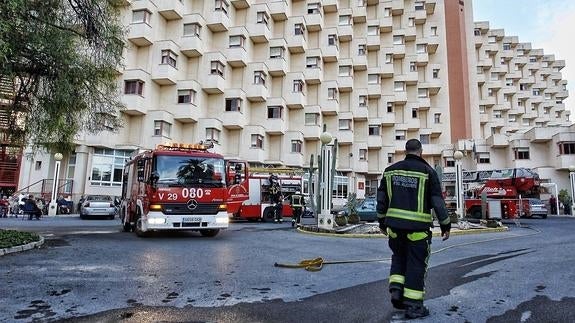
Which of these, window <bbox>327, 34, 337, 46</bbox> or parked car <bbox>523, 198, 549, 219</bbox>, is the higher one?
window <bbox>327, 34, 337, 46</bbox>

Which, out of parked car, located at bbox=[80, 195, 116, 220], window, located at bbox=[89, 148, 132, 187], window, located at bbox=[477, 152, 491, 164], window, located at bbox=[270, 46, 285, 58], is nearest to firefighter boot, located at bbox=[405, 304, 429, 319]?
parked car, located at bbox=[80, 195, 116, 220]

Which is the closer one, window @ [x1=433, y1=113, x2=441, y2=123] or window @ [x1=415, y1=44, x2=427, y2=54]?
window @ [x1=433, y1=113, x2=441, y2=123]

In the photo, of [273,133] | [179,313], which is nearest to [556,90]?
[273,133]

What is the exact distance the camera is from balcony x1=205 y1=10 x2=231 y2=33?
3791 cm

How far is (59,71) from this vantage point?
32.2ft

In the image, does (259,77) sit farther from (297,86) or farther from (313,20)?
(313,20)

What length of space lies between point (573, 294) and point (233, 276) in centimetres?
484

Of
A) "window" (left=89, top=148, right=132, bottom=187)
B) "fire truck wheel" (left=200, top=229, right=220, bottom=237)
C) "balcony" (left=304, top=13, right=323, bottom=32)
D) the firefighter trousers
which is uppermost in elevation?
"balcony" (left=304, top=13, right=323, bottom=32)

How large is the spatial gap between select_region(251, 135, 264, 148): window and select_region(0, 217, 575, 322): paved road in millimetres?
28889

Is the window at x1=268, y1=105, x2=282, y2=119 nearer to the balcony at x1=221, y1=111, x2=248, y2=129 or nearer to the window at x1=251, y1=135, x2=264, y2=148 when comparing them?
the window at x1=251, y1=135, x2=264, y2=148

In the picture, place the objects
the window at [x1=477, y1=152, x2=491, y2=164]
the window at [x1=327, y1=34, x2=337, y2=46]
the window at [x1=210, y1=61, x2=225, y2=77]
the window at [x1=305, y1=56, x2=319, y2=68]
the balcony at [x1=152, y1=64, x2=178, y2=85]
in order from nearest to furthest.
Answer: the balcony at [x1=152, y1=64, x2=178, y2=85]
the window at [x1=210, y1=61, x2=225, y2=77]
the window at [x1=305, y1=56, x2=319, y2=68]
the window at [x1=327, y1=34, x2=337, y2=46]
the window at [x1=477, y1=152, x2=491, y2=164]

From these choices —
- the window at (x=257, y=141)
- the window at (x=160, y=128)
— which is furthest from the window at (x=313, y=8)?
the window at (x=160, y=128)

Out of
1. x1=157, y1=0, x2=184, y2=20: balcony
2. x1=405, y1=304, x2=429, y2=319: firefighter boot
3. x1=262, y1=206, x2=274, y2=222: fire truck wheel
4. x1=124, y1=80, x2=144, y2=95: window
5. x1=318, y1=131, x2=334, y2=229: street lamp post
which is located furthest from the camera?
x1=157, y1=0, x2=184, y2=20: balcony

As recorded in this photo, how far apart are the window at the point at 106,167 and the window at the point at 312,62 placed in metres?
22.4
